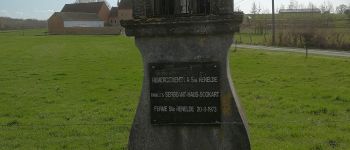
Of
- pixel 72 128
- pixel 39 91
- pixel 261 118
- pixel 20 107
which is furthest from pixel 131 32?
pixel 39 91

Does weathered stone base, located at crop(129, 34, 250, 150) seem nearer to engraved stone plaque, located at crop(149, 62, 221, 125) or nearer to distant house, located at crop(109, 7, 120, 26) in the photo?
engraved stone plaque, located at crop(149, 62, 221, 125)

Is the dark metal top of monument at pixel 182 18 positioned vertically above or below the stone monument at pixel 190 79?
above

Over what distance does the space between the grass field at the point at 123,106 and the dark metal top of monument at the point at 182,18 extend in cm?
314

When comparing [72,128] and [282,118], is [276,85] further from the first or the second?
[72,128]

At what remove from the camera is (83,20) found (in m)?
107

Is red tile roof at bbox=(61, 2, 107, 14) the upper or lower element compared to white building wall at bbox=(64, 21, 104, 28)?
upper

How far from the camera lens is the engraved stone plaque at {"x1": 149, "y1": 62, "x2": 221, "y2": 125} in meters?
5.36

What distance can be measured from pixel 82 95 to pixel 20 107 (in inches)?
101

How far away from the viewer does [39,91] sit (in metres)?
16.1

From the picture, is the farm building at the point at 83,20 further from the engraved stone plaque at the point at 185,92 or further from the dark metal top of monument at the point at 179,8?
the engraved stone plaque at the point at 185,92

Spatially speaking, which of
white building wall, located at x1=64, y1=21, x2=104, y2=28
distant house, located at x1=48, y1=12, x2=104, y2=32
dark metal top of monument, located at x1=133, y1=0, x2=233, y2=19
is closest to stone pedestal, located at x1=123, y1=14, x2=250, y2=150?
dark metal top of monument, located at x1=133, y1=0, x2=233, y2=19

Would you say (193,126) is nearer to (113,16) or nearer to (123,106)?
(123,106)

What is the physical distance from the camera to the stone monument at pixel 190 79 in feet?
17.5

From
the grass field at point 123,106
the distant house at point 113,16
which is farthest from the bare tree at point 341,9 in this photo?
the grass field at point 123,106
